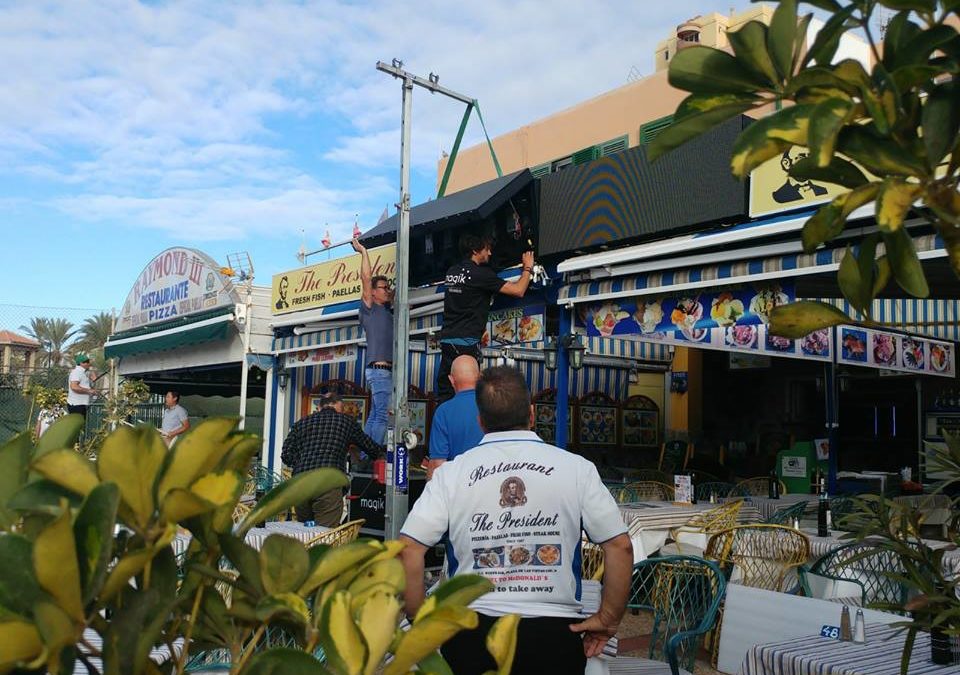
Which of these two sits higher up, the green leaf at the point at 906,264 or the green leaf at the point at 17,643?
the green leaf at the point at 906,264

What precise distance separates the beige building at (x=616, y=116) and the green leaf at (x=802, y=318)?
41.8 ft

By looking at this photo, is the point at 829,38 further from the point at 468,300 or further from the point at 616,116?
the point at 616,116

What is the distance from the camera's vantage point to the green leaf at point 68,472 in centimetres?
83

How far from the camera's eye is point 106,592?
31.6 inches

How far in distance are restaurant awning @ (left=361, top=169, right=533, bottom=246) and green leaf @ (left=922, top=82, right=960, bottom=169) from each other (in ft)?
20.9

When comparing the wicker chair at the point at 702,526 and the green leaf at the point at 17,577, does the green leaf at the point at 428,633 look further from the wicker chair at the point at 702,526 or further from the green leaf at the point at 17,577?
the wicker chair at the point at 702,526

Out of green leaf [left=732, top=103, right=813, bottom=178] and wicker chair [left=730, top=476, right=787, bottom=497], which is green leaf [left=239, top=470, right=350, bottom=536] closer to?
green leaf [left=732, top=103, right=813, bottom=178]

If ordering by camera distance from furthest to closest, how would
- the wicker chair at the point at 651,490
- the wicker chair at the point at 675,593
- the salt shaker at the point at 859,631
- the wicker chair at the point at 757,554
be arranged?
the wicker chair at the point at 651,490
the wicker chair at the point at 757,554
the wicker chair at the point at 675,593
the salt shaker at the point at 859,631

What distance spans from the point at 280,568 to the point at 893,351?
10.1 meters

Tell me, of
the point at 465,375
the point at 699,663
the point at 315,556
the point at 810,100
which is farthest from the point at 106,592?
the point at 699,663

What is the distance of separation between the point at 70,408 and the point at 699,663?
8.52 metres

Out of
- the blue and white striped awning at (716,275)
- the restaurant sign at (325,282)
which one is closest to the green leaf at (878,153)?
the blue and white striped awning at (716,275)

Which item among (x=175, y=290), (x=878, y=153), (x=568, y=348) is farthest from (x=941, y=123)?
(x=175, y=290)

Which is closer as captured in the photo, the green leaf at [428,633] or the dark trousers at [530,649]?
the green leaf at [428,633]
